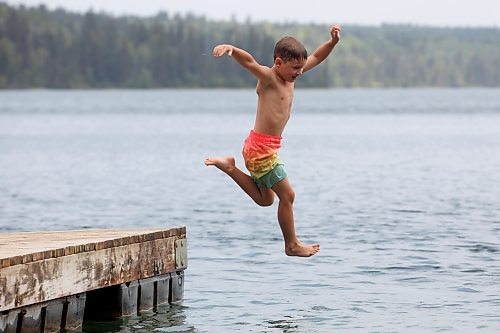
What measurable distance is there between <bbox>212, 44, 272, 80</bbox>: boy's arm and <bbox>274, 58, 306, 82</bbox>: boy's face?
12 cm

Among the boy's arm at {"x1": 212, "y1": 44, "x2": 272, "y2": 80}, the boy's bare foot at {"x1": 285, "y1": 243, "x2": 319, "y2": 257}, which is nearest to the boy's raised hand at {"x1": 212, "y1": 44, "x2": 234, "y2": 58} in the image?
the boy's arm at {"x1": 212, "y1": 44, "x2": 272, "y2": 80}

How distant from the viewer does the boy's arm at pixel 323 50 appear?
10500 mm

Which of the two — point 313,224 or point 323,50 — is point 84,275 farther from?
point 313,224

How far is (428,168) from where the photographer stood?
40.3m

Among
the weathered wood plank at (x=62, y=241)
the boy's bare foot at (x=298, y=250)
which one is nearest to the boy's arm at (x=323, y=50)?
the boy's bare foot at (x=298, y=250)

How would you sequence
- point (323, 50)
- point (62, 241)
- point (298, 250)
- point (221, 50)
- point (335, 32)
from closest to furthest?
point (221, 50) → point (335, 32) → point (323, 50) → point (298, 250) → point (62, 241)

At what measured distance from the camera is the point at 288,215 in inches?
432

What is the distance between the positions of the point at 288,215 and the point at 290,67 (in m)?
1.35

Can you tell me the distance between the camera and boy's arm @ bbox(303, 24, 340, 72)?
413 inches

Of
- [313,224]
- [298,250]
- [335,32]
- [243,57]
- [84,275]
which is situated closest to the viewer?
[243,57]

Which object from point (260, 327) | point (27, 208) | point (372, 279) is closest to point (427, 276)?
point (372, 279)

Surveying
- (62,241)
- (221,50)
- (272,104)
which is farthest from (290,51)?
(62,241)

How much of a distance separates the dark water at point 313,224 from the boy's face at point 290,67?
2.95 m

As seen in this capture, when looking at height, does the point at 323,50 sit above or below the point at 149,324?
above
